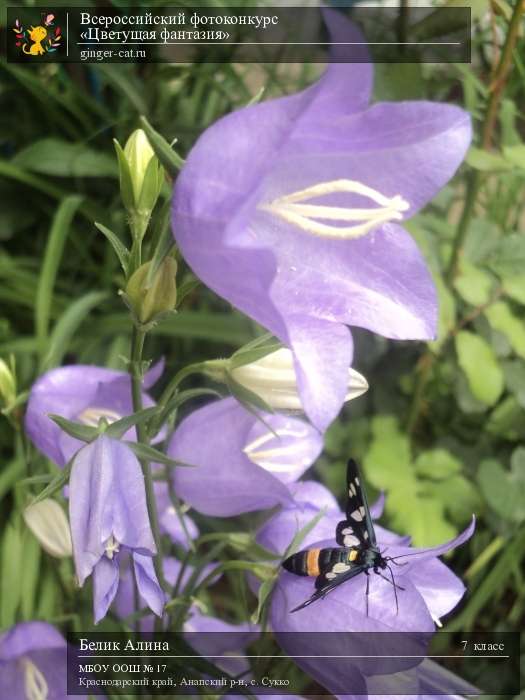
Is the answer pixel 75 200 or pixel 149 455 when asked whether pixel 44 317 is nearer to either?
pixel 75 200

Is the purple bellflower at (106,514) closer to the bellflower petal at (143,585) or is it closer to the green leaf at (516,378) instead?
the bellflower petal at (143,585)

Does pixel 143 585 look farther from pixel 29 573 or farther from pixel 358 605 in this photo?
pixel 29 573

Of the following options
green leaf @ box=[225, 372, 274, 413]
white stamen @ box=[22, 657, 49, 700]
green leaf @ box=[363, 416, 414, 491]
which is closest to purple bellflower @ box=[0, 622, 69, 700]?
white stamen @ box=[22, 657, 49, 700]

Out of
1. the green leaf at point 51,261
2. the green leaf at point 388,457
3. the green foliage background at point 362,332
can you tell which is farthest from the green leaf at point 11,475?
the green leaf at point 388,457

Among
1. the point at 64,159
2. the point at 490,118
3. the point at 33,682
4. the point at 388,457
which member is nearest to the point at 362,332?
the point at 388,457

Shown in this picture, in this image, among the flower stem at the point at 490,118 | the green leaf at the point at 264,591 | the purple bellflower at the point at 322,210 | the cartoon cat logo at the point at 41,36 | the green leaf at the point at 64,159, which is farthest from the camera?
the green leaf at the point at 64,159
